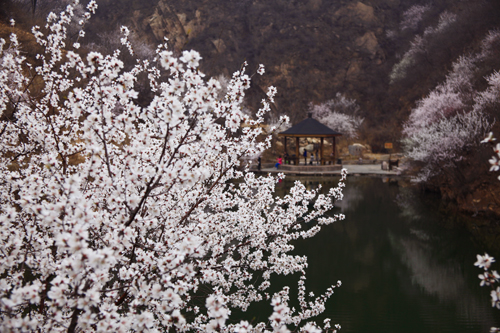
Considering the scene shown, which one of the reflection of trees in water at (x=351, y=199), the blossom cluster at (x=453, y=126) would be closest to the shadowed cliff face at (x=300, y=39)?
the blossom cluster at (x=453, y=126)

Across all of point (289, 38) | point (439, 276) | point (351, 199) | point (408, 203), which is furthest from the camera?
point (289, 38)

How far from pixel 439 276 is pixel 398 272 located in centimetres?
81

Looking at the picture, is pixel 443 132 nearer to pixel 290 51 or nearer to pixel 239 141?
pixel 239 141

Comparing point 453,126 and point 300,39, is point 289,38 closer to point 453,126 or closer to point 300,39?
point 300,39

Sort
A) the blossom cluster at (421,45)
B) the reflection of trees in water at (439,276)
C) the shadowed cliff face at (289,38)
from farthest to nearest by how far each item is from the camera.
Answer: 1. the shadowed cliff face at (289,38)
2. the blossom cluster at (421,45)
3. the reflection of trees in water at (439,276)

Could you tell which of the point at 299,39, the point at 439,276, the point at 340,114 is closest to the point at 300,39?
the point at 299,39

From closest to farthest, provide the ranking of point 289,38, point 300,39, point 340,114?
point 340,114
point 300,39
point 289,38

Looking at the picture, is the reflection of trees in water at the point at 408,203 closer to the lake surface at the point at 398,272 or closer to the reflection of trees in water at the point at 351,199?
the lake surface at the point at 398,272

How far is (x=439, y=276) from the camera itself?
298 inches

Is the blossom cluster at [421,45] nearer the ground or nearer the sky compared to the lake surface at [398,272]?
nearer the sky

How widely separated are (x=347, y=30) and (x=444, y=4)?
9478 mm

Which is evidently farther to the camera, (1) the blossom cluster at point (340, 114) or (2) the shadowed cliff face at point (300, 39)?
(2) the shadowed cliff face at point (300, 39)

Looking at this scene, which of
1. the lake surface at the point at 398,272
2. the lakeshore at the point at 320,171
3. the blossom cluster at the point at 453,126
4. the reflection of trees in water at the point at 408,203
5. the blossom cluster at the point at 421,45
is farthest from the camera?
the blossom cluster at the point at 421,45

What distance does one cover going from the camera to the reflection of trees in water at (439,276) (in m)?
6.13
